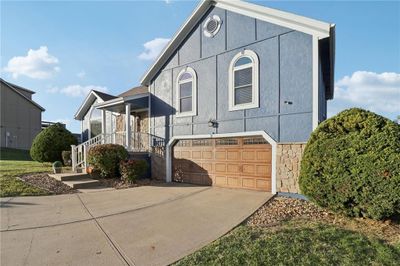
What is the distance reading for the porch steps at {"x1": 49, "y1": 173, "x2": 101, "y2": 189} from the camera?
10.2 metres

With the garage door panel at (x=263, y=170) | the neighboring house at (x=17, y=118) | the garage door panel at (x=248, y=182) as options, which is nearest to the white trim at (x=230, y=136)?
the garage door panel at (x=263, y=170)

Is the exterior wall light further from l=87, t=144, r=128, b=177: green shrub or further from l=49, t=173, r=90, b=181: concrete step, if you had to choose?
l=49, t=173, r=90, b=181: concrete step

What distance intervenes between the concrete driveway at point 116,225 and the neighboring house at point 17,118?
990 inches

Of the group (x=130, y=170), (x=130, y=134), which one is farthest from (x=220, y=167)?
(x=130, y=134)

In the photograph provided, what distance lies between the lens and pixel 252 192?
9125 millimetres

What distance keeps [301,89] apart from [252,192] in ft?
12.9

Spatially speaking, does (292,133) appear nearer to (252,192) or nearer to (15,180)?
(252,192)

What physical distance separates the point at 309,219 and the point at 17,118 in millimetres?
33325

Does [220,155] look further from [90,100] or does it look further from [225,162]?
[90,100]

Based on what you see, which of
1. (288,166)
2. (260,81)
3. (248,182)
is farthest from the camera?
(248,182)

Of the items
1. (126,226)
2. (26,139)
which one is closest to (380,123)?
(126,226)

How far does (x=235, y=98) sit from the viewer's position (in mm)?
10031

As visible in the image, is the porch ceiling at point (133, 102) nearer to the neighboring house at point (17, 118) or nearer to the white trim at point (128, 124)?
the white trim at point (128, 124)

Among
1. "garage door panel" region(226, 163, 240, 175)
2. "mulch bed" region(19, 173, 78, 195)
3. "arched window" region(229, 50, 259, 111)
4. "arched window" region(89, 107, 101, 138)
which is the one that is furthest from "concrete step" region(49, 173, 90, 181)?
"arched window" region(89, 107, 101, 138)
